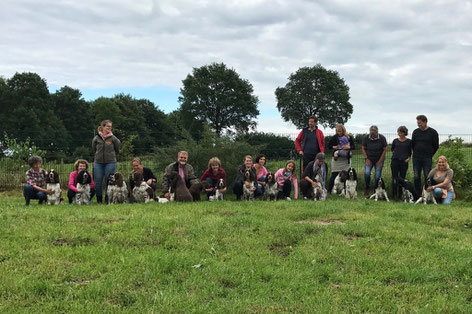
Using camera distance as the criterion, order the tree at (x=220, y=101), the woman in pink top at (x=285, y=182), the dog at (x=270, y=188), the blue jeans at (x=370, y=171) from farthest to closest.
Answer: the tree at (x=220, y=101), the blue jeans at (x=370, y=171), the woman in pink top at (x=285, y=182), the dog at (x=270, y=188)

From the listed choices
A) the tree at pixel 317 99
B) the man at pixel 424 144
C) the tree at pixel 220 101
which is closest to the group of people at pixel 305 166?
the man at pixel 424 144

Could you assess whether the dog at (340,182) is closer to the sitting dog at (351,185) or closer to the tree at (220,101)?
the sitting dog at (351,185)

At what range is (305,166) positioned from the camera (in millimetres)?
9711

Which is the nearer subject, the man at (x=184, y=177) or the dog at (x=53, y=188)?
the dog at (x=53, y=188)

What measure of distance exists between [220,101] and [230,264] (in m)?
43.5

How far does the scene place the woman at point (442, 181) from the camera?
863 centimetres

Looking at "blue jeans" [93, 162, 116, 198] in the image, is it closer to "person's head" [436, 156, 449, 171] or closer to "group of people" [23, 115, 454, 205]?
"group of people" [23, 115, 454, 205]

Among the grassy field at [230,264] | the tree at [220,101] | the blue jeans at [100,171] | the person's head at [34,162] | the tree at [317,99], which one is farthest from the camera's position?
the tree at [317,99]

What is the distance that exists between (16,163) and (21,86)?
28368 millimetres

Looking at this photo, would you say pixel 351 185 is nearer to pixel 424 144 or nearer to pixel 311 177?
pixel 311 177

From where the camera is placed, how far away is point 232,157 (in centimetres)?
1028

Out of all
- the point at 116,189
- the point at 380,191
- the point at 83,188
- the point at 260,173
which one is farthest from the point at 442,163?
the point at 83,188

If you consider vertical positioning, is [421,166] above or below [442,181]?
above

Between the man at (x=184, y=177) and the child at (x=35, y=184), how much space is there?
2496mm
